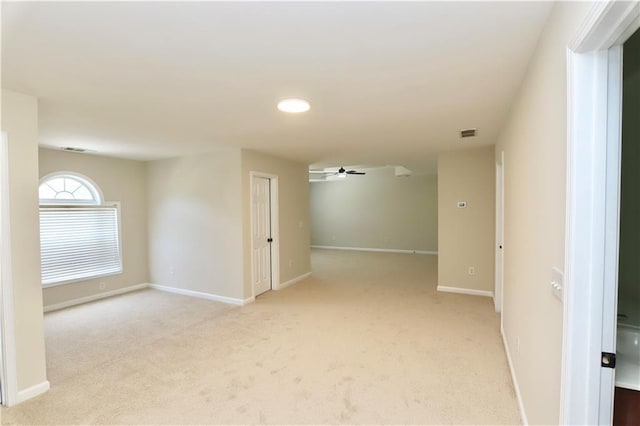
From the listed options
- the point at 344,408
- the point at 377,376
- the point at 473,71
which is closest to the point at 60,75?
the point at 473,71

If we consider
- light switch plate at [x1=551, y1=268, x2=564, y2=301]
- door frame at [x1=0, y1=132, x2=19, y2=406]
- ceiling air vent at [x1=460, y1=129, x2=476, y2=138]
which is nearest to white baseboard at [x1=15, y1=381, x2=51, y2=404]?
door frame at [x1=0, y1=132, x2=19, y2=406]

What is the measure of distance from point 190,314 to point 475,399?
3.50 meters

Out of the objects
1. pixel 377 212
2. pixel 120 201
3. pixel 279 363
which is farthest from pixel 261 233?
pixel 377 212

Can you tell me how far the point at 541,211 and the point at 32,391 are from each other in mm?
3683

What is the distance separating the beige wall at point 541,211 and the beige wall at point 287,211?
345cm

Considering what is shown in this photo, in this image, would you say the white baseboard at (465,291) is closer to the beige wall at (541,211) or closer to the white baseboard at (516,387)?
the white baseboard at (516,387)

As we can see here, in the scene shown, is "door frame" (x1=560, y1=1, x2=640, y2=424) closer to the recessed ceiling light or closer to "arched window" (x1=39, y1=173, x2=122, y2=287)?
the recessed ceiling light

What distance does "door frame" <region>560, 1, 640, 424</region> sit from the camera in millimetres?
1048

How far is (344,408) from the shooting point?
2207 mm

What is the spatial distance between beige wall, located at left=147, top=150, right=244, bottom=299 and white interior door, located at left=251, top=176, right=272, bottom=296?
0.34 m

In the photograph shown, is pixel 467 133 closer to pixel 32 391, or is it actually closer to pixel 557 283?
pixel 557 283

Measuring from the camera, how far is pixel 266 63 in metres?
1.88

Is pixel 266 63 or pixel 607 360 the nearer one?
pixel 607 360

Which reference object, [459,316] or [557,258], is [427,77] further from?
[459,316]
